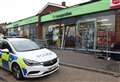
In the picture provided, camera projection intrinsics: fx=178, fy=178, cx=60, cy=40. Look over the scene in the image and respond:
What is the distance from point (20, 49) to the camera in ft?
25.9

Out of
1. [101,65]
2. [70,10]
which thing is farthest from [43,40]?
[101,65]

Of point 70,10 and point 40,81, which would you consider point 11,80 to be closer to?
point 40,81

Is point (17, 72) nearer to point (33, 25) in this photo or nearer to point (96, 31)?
point (96, 31)

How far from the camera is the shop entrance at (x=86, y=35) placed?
42.4 ft

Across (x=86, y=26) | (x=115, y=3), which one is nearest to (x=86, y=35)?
(x=86, y=26)

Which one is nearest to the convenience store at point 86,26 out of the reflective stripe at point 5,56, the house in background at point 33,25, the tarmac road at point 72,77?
the house in background at point 33,25

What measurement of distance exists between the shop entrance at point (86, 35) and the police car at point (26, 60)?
565 centimetres

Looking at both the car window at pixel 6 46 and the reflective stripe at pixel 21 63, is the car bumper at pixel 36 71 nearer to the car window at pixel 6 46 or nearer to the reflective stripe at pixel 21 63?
the reflective stripe at pixel 21 63

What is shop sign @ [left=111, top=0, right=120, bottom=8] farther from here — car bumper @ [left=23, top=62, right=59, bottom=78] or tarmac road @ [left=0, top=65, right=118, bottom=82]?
car bumper @ [left=23, top=62, right=59, bottom=78]

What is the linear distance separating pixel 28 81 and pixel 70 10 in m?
8.82

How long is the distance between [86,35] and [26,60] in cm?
757

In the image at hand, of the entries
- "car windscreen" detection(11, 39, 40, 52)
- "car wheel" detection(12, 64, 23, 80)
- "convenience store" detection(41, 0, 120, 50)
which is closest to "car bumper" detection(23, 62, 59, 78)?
"car wheel" detection(12, 64, 23, 80)

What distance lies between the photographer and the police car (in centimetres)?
686

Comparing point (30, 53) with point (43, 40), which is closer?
point (30, 53)
